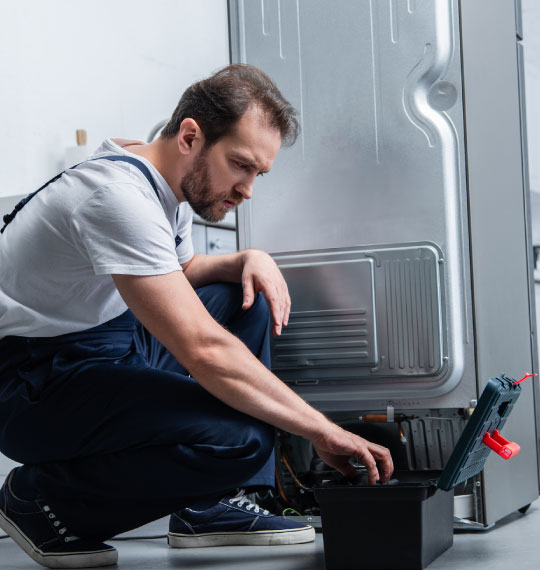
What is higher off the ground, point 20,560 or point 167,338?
point 167,338

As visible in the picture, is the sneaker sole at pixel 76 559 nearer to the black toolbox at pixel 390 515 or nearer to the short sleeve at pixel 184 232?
the black toolbox at pixel 390 515

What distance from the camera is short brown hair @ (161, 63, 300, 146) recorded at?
1.53 metres

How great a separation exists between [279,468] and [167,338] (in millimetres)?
735

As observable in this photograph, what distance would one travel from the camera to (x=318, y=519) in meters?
1.87

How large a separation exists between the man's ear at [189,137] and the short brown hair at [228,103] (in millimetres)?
12

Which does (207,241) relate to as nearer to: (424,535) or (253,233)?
(253,233)

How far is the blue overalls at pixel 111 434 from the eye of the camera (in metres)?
1.46

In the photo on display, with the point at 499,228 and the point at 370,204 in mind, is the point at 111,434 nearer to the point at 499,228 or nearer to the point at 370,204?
the point at 370,204

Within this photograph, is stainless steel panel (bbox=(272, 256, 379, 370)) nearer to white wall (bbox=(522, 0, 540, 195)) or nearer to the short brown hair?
the short brown hair

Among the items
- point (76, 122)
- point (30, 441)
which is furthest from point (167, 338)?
point (76, 122)

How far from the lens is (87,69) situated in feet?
9.71

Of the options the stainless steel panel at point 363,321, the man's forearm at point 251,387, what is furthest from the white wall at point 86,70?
the man's forearm at point 251,387

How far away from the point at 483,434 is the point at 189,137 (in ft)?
2.43

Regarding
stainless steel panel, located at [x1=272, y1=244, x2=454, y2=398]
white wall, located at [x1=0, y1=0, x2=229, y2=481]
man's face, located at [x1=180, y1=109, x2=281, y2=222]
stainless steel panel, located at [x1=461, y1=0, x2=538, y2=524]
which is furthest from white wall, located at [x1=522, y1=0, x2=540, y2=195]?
man's face, located at [x1=180, y1=109, x2=281, y2=222]
